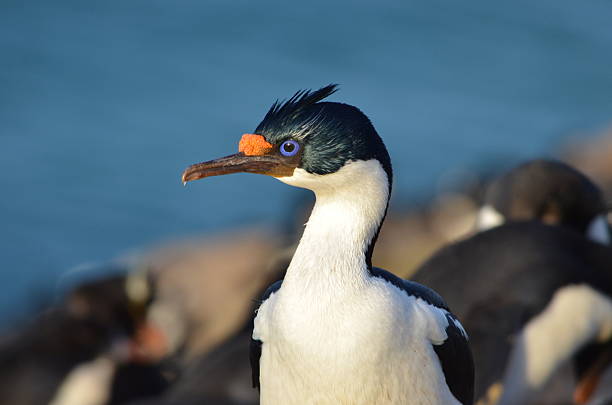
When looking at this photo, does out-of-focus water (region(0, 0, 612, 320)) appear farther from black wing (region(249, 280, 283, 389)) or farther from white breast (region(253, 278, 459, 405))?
white breast (region(253, 278, 459, 405))

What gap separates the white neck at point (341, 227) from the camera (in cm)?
405

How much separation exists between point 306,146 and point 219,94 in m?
24.3

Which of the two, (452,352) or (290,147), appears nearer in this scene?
(290,147)

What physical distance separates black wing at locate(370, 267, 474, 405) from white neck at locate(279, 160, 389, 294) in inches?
6.8

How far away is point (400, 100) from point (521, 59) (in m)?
8.92

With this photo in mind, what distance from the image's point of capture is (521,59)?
3494 centimetres

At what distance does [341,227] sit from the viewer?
412cm

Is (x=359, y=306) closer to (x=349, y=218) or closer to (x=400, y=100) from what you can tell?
(x=349, y=218)

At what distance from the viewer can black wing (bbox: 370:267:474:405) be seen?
432cm

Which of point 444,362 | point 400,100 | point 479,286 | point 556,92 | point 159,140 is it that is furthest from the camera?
point 556,92

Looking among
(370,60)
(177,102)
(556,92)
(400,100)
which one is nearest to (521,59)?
(556,92)

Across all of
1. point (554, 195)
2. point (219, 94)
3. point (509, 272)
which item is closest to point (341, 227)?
point (509, 272)

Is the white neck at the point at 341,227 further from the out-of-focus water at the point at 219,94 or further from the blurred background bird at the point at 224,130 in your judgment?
the out-of-focus water at the point at 219,94

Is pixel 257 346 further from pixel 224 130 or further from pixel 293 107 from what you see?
pixel 224 130
